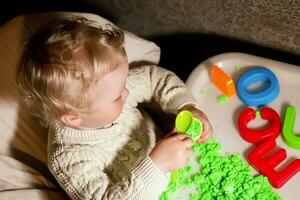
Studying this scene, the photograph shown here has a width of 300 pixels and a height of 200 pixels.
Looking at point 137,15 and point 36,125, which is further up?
point 137,15

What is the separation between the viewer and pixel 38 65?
0.64 meters

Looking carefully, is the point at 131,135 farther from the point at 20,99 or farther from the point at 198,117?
the point at 20,99

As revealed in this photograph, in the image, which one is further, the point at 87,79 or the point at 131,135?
the point at 131,135

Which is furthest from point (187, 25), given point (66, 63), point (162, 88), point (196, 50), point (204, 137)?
point (66, 63)

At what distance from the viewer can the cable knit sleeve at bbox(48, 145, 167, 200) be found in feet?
2.24

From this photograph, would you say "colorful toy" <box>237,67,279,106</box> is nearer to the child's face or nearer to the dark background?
the dark background

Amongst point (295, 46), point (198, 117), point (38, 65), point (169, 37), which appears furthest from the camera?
point (169, 37)

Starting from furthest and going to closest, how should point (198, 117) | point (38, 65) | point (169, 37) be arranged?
point (169, 37) → point (198, 117) → point (38, 65)

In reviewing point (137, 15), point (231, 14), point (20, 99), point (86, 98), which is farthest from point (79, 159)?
point (137, 15)

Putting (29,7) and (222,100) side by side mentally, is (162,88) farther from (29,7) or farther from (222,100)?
→ (29,7)

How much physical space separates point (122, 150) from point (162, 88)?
0.14 metres

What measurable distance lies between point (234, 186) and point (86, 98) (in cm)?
26

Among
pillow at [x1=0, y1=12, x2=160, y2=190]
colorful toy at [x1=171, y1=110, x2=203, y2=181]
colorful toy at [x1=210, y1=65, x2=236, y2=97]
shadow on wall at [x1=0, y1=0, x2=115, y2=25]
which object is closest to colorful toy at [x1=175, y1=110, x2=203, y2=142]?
colorful toy at [x1=171, y1=110, x2=203, y2=181]

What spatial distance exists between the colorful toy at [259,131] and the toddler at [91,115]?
59mm
